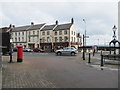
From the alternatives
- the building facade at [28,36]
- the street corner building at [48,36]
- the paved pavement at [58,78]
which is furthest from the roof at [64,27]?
the paved pavement at [58,78]

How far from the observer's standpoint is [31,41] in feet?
172

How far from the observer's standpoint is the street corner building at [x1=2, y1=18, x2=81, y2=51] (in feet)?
148

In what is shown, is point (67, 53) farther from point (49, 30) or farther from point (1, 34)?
point (49, 30)

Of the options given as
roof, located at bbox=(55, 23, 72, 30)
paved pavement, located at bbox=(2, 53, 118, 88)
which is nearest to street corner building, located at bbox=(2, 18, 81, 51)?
roof, located at bbox=(55, 23, 72, 30)

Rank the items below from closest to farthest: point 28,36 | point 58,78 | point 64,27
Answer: point 58,78, point 64,27, point 28,36

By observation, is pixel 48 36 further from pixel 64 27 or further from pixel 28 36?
pixel 28 36

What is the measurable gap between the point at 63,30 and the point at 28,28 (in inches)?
692

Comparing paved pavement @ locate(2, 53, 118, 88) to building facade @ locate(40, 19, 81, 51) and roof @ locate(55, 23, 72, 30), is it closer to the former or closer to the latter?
building facade @ locate(40, 19, 81, 51)

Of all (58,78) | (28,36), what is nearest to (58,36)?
(28,36)

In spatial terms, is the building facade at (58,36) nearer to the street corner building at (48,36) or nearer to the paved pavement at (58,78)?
the street corner building at (48,36)

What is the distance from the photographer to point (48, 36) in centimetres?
4872

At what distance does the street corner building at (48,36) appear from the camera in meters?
45.1

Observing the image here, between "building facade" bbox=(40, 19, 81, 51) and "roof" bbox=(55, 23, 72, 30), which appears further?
"roof" bbox=(55, 23, 72, 30)

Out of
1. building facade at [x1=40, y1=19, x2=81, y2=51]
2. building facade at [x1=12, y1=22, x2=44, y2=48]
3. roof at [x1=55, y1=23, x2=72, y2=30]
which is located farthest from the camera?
building facade at [x1=12, y1=22, x2=44, y2=48]
